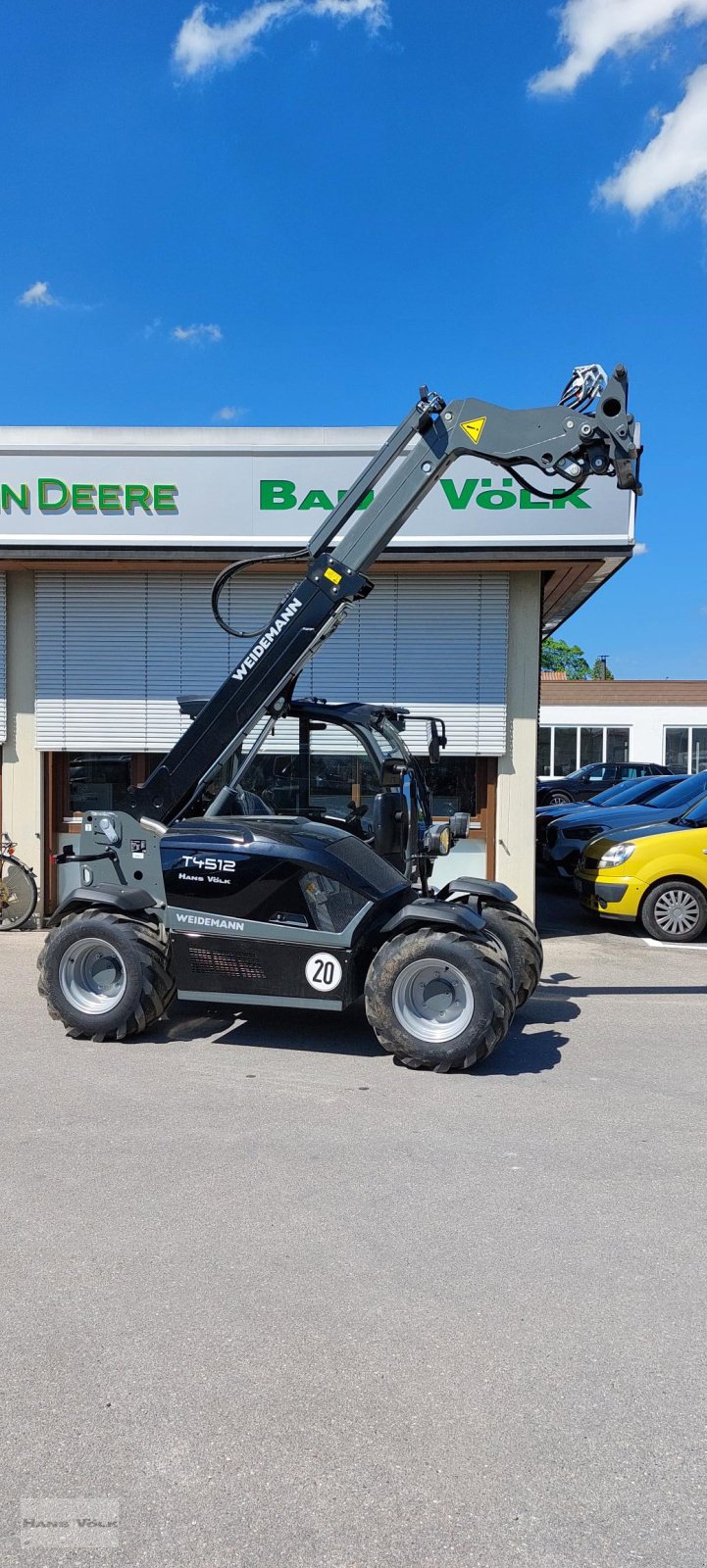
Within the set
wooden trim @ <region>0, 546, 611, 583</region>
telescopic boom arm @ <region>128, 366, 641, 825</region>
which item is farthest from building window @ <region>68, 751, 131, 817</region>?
telescopic boom arm @ <region>128, 366, 641, 825</region>

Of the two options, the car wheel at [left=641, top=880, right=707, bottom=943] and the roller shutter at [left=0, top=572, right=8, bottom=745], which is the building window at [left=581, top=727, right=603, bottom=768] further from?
the roller shutter at [left=0, top=572, right=8, bottom=745]

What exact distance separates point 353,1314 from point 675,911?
26.8 feet

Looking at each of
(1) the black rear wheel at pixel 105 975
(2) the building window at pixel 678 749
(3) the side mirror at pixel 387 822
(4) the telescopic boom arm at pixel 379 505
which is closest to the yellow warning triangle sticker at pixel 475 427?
(4) the telescopic boom arm at pixel 379 505

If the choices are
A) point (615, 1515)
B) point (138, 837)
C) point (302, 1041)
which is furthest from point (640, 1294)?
point (138, 837)

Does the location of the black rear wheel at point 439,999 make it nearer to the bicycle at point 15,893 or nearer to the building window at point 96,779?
the bicycle at point 15,893

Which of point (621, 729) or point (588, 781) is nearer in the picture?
point (588, 781)

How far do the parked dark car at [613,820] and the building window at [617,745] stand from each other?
2344cm

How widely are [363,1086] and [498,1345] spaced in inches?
103

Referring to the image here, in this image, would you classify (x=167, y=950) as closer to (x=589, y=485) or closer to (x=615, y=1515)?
(x=615, y=1515)

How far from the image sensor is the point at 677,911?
10.9m

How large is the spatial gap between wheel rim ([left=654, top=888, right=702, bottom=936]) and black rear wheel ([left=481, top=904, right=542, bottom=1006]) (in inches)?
159

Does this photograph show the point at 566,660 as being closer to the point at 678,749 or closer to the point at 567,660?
the point at 567,660

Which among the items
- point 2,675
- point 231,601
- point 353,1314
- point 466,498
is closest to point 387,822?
point 353,1314

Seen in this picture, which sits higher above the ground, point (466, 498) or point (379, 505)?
point (466, 498)
